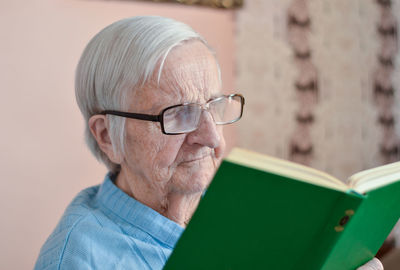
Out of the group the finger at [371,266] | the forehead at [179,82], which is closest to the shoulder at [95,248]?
the forehead at [179,82]

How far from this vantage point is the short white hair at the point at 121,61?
0.98m

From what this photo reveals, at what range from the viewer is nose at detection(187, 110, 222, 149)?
103 cm

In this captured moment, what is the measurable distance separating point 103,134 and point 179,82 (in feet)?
0.92

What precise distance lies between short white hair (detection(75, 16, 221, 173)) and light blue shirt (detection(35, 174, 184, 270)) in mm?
164

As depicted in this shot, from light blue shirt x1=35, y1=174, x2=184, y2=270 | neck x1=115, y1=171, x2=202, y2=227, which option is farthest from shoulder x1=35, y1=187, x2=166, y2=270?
neck x1=115, y1=171, x2=202, y2=227

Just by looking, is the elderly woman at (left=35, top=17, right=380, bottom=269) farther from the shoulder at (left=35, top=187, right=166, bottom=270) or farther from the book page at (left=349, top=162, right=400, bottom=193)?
the book page at (left=349, top=162, right=400, bottom=193)

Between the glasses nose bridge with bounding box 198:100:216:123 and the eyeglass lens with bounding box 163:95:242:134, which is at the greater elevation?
the glasses nose bridge with bounding box 198:100:216:123

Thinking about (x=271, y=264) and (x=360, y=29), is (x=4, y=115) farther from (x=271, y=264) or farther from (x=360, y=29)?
(x=360, y=29)

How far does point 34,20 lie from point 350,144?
2.14m

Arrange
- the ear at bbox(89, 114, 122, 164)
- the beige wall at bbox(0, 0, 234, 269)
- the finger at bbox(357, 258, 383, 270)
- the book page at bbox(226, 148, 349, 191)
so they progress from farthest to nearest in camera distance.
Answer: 1. the beige wall at bbox(0, 0, 234, 269)
2. the ear at bbox(89, 114, 122, 164)
3. the finger at bbox(357, 258, 383, 270)
4. the book page at bbox(226, 148, 349, 191)

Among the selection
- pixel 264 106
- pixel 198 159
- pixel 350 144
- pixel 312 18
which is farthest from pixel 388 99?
pixel 198 159

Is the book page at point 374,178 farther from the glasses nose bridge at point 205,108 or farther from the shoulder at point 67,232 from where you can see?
the shoulder at point 67,232

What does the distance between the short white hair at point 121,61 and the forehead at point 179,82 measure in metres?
0.02

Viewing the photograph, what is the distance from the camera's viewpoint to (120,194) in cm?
109
